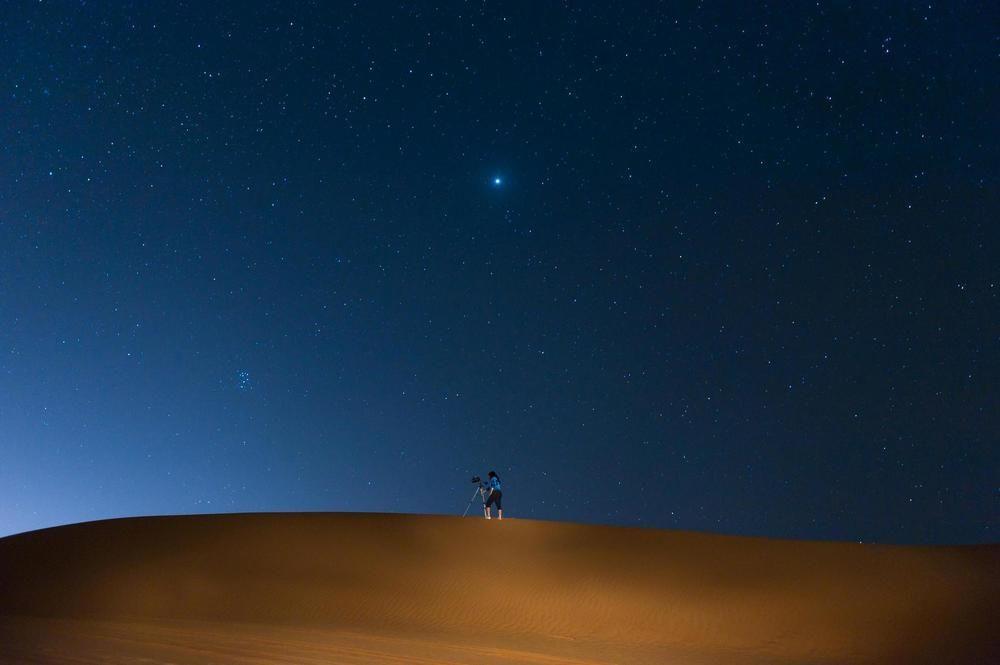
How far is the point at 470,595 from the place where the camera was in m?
15.4

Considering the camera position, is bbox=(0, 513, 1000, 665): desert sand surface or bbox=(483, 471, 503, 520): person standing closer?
bbox=(0, 513, 1000, 665): desert sand surface

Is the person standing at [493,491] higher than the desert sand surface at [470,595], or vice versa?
the person standing at [493,491]

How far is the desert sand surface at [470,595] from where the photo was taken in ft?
33.3

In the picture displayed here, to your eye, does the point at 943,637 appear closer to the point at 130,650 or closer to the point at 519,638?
the point at 519,638

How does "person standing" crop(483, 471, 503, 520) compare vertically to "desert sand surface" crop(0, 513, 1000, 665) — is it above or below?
above

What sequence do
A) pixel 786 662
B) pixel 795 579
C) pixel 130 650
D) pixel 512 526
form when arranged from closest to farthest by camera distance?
pixel 130 650 < pixel 786 662 < pixel 795 579 < pixel 512 526

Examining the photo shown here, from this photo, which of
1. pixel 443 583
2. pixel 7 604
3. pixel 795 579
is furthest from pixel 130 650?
pixel 795 579

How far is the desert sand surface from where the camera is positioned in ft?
33.3

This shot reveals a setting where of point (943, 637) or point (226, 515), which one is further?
point (226, 515)

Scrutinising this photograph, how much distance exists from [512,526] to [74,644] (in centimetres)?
1345

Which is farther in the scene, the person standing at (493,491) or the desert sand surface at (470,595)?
the person standing at (493,491)

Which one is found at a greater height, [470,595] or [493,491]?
[493,491]

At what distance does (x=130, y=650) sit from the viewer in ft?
26.9

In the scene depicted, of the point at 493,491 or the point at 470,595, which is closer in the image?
the point at 470,595
